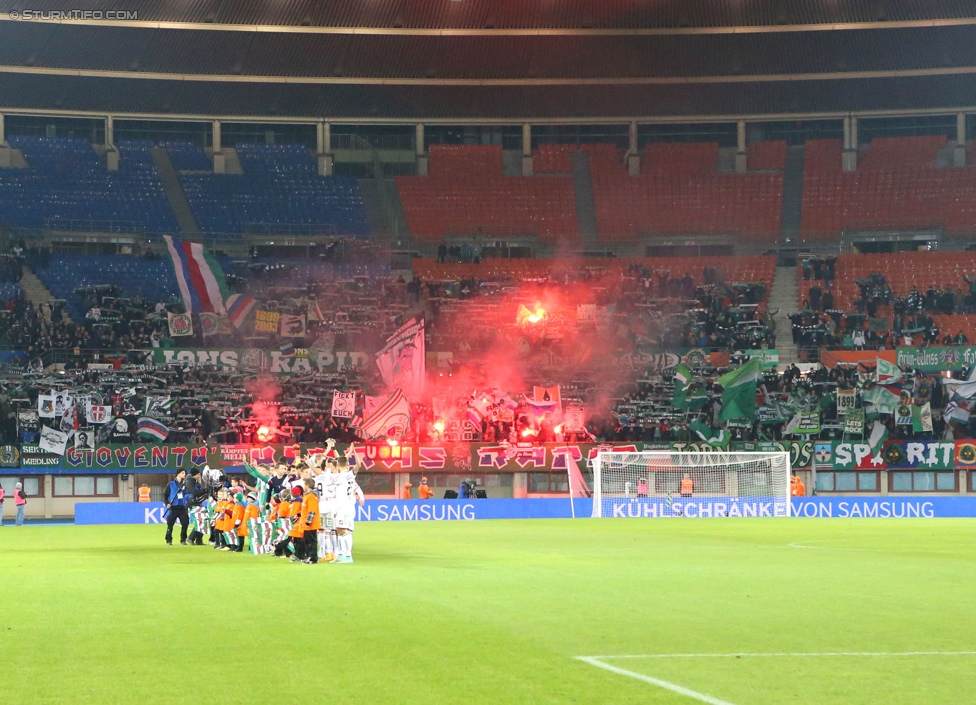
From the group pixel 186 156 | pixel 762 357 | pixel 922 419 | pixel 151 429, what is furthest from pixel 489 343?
pixel 186 156

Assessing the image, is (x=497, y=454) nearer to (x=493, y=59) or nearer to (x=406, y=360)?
(x=406, y=360)

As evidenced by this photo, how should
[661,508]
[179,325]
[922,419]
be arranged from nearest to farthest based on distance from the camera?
[661,508]
[922,419]
[179,325]

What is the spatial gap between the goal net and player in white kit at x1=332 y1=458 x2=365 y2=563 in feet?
82.3

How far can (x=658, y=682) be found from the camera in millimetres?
9297

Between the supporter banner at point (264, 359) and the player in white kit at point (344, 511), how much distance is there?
1273 inches

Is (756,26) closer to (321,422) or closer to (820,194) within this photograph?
(820,194)

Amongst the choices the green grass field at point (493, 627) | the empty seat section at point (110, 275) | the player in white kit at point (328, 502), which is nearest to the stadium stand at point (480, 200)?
the empty seat section at point (110, 275)

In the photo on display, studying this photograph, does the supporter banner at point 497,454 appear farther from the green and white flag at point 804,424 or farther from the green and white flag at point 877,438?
the green and white flag at point 877,438

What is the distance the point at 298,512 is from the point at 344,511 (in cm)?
77

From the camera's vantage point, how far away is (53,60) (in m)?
61.1

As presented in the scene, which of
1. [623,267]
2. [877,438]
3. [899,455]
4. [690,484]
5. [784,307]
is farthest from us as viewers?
[623,267]

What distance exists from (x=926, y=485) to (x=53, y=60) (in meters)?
42.6

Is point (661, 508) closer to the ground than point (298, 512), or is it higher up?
closer to the ground

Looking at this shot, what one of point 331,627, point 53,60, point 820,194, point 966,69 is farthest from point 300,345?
point 331,627
